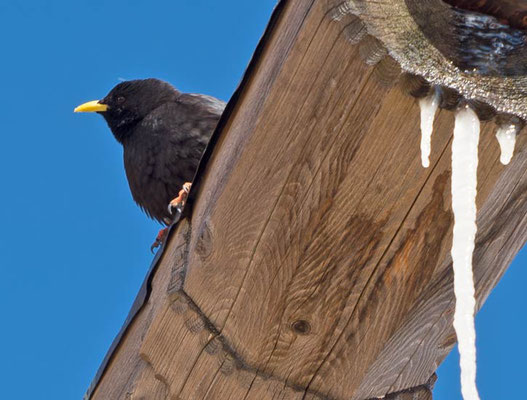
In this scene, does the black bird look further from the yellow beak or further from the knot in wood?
the knot in wood

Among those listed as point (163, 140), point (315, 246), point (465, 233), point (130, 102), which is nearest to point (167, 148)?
point (163, 140)

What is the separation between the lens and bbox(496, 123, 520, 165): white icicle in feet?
6.70

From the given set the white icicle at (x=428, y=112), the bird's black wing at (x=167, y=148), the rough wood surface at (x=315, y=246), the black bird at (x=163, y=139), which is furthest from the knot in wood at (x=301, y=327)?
the bird's black wing at (x=167, y=148)

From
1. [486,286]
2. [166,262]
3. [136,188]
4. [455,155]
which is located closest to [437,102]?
[455,155]

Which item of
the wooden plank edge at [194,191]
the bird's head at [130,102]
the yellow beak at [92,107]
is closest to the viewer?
the wooden plank edge at [194,191]

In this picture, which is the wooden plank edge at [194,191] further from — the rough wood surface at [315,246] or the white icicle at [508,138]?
the white icicle at [508,138]

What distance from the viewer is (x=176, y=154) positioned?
5.09m

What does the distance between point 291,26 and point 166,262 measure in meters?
0.86

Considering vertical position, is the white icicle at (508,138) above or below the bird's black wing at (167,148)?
above

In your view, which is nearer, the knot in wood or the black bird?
the knot in wood

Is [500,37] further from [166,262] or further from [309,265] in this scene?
[166,262]

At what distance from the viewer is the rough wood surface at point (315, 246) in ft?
6.86

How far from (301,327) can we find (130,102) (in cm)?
374

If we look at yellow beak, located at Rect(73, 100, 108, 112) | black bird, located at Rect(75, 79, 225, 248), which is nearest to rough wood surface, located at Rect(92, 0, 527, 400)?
black bird, located at Rect(75, 79, 225, 248)
